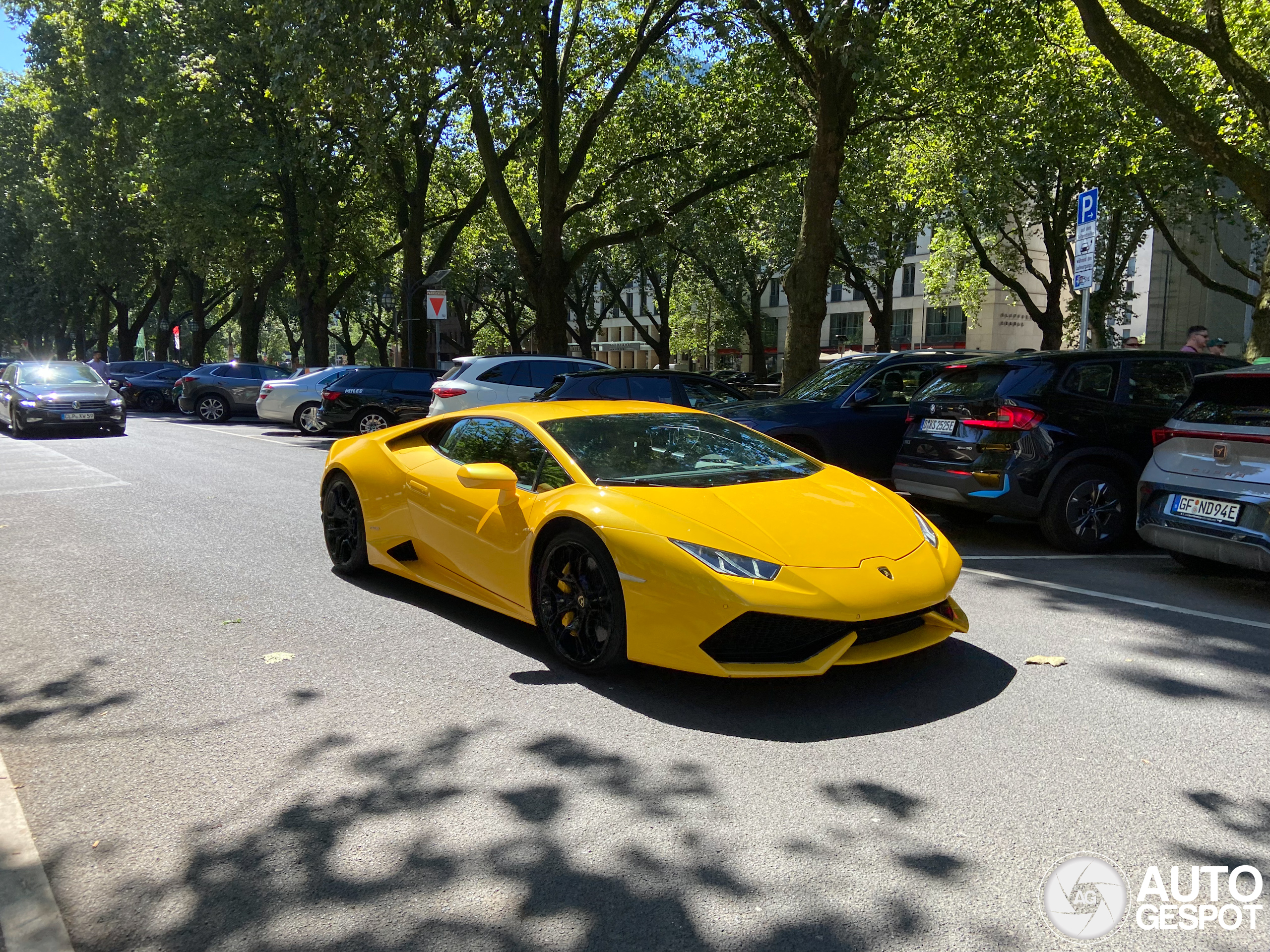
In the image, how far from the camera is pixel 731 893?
2773 millimetres

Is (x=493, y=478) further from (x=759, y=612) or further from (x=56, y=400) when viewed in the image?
(x=56, y=400)

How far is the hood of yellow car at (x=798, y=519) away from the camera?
4.31 m

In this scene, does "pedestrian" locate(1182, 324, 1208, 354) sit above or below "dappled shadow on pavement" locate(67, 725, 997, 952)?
above

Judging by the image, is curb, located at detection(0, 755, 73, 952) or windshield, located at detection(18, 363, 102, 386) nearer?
curb, located at detection(0, 755, 73, 952)

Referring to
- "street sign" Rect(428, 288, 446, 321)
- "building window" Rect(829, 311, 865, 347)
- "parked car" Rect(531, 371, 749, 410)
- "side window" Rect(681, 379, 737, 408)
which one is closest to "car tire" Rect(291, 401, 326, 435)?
"street sign" Rect(428, 288, 446, 321)

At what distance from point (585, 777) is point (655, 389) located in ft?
27.0

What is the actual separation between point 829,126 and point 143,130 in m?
21.3

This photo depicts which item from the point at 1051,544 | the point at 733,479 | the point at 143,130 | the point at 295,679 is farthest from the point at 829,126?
the point at 143,130

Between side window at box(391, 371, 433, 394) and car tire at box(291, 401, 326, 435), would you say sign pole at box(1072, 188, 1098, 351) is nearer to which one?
side window at box(391, 371, 433, 394)

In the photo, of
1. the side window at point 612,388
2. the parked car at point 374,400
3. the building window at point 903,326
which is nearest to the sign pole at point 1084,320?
the side window at point 612,388

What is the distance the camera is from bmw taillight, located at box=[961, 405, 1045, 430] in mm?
7719

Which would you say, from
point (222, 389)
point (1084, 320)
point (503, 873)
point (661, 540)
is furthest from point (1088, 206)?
point (222, 389)

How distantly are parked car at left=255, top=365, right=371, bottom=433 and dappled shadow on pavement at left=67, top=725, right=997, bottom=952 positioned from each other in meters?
17.7

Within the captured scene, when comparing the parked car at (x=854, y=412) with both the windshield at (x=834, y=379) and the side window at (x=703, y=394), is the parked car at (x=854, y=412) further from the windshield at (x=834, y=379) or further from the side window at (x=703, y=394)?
the side window at (x=703, y=394)
